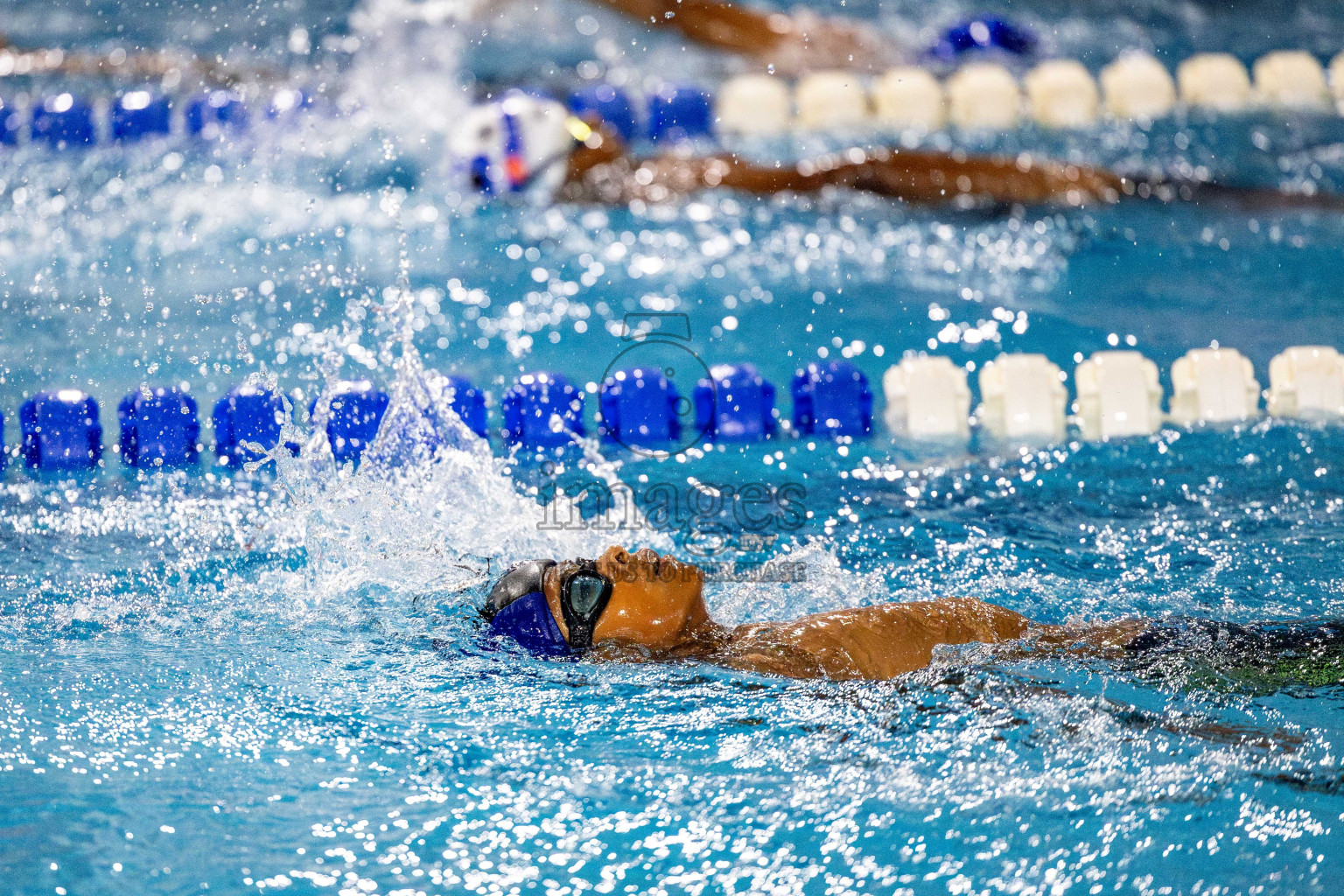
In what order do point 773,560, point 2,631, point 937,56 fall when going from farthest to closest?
point 937,56, point 773,560, point 2,631

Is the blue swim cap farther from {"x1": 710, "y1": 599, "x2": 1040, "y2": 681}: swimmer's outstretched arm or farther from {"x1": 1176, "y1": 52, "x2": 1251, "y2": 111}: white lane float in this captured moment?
{"x1": 1176, "y1": 52, "x2": 1251, "y2": 111}: white lane float

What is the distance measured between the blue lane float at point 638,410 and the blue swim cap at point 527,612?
180 cm

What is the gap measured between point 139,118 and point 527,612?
5.80m

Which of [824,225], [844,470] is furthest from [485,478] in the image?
[824,225]

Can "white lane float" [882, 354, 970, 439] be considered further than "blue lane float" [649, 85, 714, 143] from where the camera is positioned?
No

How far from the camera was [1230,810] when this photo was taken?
6.27 feet

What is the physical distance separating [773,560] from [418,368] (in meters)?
1.38

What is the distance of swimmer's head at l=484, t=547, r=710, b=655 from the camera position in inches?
83.9

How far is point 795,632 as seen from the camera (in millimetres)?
2256

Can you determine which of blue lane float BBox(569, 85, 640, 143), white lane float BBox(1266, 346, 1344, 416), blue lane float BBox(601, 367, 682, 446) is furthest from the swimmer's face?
blue lane float BBox(569, 85, 640, 143)

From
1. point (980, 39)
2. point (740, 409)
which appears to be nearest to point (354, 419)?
point (740, 409)

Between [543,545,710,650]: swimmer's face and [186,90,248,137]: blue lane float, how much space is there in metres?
5.58

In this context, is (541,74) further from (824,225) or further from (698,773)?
(698,773)

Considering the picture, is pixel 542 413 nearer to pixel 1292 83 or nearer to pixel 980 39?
pixel 980 39
